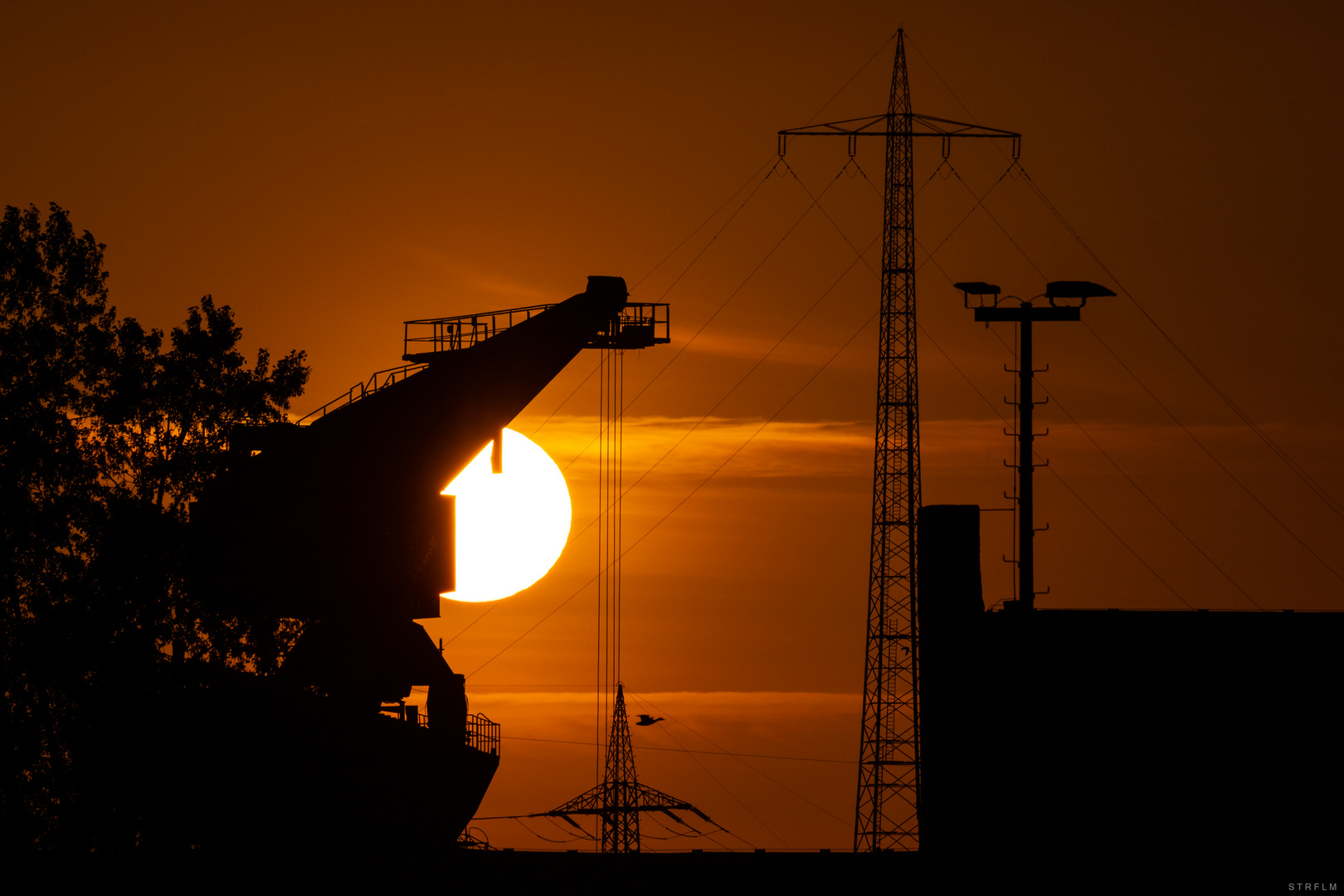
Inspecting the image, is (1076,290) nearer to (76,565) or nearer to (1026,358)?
(1026,358)

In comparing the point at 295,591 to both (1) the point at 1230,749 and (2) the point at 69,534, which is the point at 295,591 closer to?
(2) the point at 69,534

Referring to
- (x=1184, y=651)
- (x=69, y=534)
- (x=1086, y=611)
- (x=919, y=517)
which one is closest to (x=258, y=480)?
(x=69, y=534)

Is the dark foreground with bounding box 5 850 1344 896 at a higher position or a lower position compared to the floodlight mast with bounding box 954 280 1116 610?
lower

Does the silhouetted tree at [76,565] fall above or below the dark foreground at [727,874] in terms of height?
above

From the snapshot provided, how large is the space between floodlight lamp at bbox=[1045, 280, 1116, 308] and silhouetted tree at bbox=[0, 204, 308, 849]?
18.1 metres

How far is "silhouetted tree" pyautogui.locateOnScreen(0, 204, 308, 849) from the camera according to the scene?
86.1 feet

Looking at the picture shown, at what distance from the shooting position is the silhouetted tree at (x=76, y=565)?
26.2 meters

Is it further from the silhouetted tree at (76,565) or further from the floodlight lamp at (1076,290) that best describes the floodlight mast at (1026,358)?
the silhouetted tree at (76,565)

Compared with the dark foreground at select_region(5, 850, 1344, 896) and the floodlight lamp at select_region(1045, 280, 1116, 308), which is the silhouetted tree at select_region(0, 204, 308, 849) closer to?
the dark foreground at select_region(5, 850, 1344, 896)

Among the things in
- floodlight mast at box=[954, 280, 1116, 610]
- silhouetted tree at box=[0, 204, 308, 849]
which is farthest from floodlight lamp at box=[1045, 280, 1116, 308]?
silhouetted tree at box=[0, 204, 308, 849]

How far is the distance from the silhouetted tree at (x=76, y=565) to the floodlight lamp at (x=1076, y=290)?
713 inches

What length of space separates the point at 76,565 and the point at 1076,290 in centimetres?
2066

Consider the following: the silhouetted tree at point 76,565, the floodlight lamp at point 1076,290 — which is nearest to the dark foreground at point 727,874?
the silhouetted tree at point 76,565

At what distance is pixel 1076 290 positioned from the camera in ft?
90.3
